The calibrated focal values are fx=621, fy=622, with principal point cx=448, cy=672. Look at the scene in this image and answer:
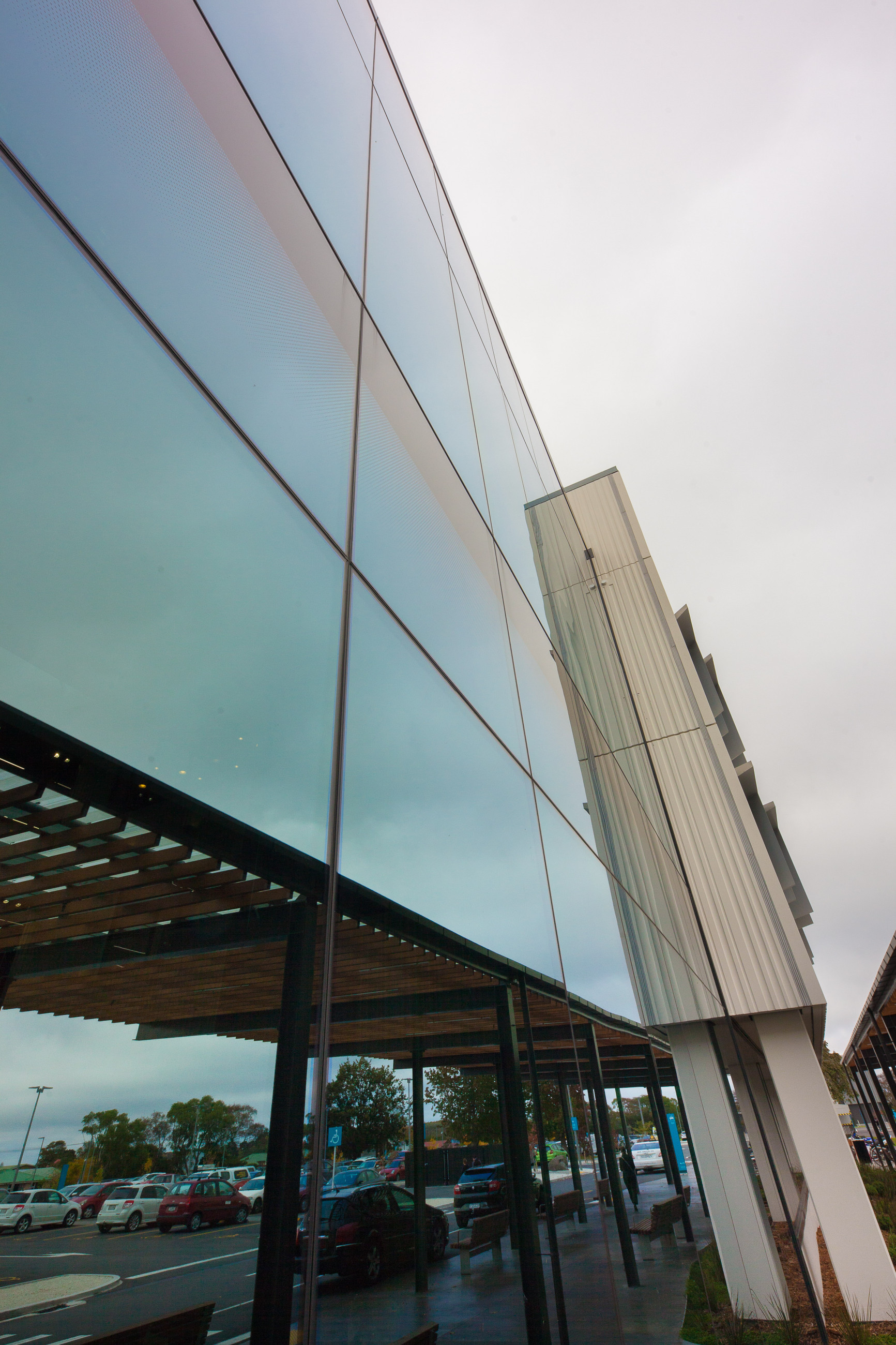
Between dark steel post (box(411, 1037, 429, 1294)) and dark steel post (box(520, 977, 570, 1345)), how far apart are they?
133 cm

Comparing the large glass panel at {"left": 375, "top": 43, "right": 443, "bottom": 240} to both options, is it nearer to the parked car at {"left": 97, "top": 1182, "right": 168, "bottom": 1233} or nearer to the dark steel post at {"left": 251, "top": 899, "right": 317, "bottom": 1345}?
the dark steel post at {"left": 251, "top": 899, "right": 317, "bottom": 1345}

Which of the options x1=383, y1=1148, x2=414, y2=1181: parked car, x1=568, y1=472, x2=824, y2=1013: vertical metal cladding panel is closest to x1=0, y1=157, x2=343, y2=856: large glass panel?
x1=383, y1=1148, x2=414, y2=1181: parked car

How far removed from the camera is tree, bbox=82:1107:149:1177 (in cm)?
133

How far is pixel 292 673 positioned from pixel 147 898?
39.9 inches

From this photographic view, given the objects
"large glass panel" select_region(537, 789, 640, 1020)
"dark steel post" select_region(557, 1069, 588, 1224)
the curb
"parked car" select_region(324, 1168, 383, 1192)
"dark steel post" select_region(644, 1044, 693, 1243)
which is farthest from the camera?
"dark steel post" select_region(644, 1044, 693, 1243)

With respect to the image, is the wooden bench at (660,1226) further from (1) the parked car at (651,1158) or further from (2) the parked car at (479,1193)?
(1) the parked car at (651,1158)

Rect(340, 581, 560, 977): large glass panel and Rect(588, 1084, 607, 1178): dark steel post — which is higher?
Rect(340, 581, 560, 977): large glass panel

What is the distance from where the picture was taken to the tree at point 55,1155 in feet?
3.90

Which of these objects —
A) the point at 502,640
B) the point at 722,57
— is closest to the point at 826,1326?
the point at 502,640

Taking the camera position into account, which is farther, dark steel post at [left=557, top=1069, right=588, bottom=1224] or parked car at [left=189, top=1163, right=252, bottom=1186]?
dark steel post at [left=557, top=1069, right=588, bottom=1224]

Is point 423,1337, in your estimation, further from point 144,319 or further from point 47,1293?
point 144,319

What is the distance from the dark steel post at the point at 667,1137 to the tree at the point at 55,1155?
1038cm

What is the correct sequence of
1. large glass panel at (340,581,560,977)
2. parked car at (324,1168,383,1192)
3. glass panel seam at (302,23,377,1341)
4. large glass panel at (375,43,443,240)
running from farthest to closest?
large glass panel at (375,43,443,240) → large glass panel at (340,581,560,977) → parked car at (324,1168,383,1192) → glass panel seam at (302,23,377,1341)

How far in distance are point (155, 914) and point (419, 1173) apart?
5.30ft
